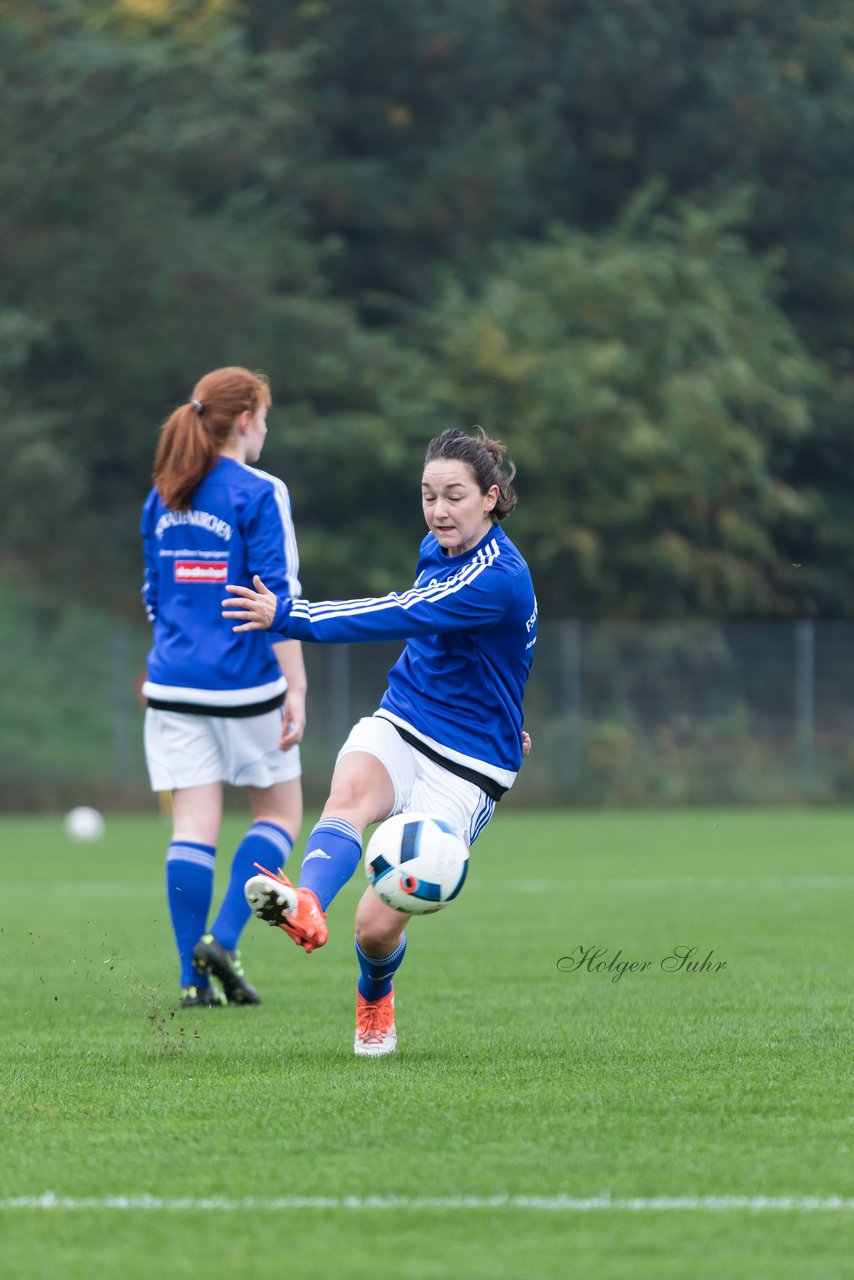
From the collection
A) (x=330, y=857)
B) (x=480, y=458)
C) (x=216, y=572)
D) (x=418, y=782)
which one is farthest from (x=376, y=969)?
(x=216, y=572)

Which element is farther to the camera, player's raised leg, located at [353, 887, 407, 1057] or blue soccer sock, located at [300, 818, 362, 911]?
player's raised leg, located at [353, 887, 407, 1057]

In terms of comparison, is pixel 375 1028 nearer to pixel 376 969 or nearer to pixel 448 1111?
pixel 376 969

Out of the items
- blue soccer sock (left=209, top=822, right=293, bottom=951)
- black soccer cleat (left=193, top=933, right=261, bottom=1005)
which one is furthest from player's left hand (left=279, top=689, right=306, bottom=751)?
black soccer cleat (left=193, top=933, right=261, bottom=1005)

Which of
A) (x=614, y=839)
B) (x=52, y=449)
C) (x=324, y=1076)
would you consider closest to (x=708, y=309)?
(x=52, y=449)

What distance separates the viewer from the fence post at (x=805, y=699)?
24.0 metres

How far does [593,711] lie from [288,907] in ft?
63.2

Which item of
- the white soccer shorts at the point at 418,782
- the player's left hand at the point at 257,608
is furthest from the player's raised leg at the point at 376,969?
the player's left hand at the point at 257,608

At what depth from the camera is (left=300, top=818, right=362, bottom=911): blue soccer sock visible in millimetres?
5238

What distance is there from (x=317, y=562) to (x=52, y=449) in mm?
3891

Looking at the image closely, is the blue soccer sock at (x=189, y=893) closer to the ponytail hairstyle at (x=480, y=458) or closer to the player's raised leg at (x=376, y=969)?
the player's raised leg at (x=376, y=969)

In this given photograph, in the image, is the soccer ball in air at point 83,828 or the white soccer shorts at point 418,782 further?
the soccer ball in air at point 83,828

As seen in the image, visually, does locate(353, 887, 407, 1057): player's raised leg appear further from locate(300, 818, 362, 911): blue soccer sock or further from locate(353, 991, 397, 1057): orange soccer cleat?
locate(300, 818, 362, 911): blue soccer sock

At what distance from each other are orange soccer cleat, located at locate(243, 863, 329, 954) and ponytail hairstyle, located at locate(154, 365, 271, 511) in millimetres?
2108

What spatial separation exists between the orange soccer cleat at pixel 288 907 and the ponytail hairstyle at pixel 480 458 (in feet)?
4.29
